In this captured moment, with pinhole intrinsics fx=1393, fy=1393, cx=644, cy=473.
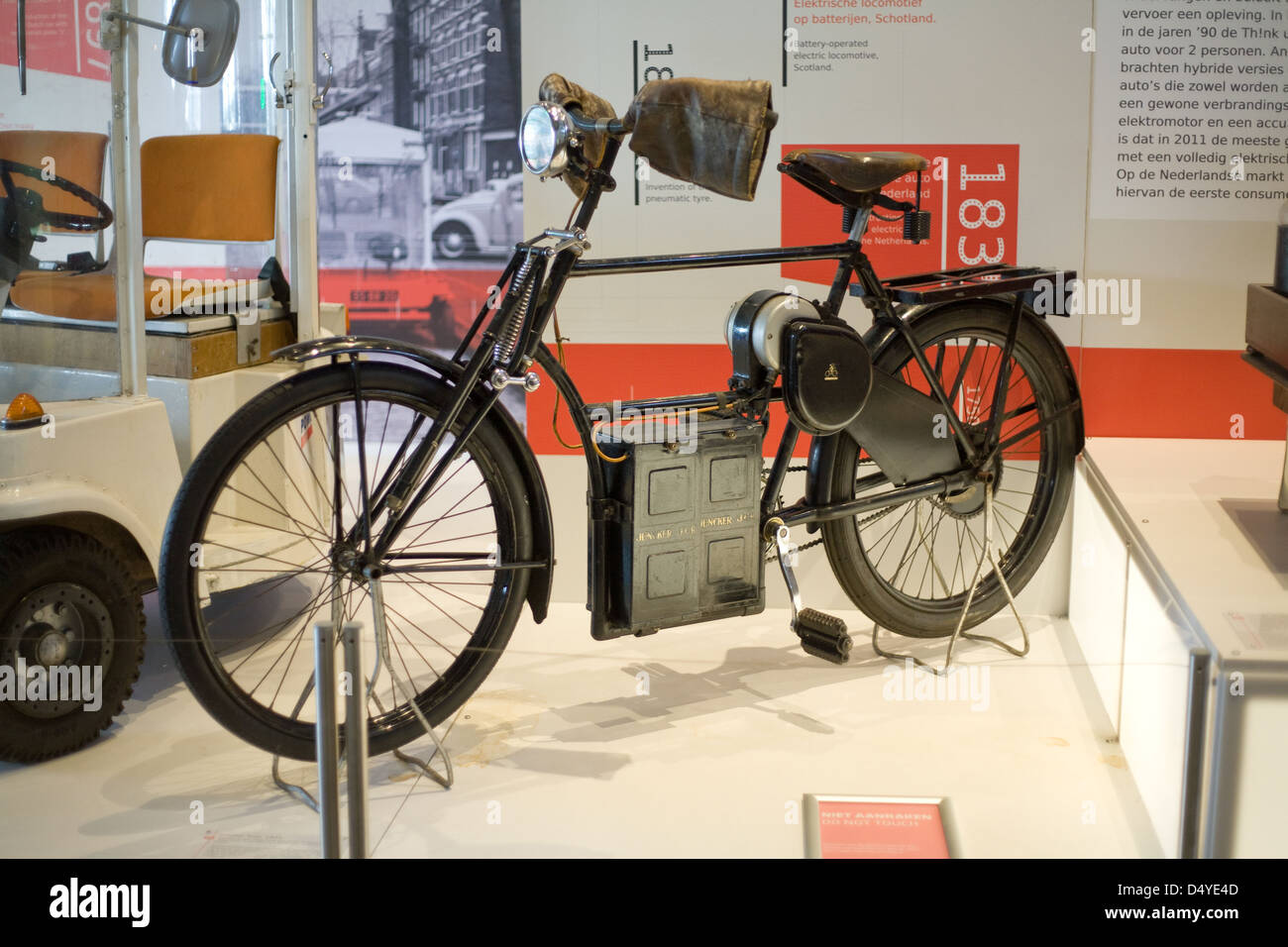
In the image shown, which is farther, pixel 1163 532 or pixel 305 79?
pixel 305 79

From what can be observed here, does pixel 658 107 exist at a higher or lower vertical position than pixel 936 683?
higher

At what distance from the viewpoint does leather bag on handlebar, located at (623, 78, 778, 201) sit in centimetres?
278

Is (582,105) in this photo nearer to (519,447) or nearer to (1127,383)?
(519,447)

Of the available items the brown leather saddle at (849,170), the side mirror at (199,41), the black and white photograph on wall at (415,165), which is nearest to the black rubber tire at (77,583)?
the side mirror at (199,41)

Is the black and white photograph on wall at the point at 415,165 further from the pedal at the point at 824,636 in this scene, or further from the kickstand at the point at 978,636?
the pedal at the point at 824,636

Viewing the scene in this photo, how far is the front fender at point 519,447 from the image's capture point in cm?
269

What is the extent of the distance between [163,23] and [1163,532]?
8.34 ft

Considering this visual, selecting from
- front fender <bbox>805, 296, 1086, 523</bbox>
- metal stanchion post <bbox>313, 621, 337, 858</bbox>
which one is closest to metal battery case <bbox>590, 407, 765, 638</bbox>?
front fender <bbox>805, 296, 1086, 523</bbox>

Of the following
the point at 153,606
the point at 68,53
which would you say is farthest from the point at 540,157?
the point at 153,606

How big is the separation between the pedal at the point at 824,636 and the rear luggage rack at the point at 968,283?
0.80 meters

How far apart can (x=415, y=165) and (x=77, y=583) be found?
3195 mm

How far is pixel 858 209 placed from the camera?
3.33 m

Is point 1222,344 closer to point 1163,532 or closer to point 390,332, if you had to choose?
point 1163,532

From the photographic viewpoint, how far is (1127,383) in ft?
13.2
